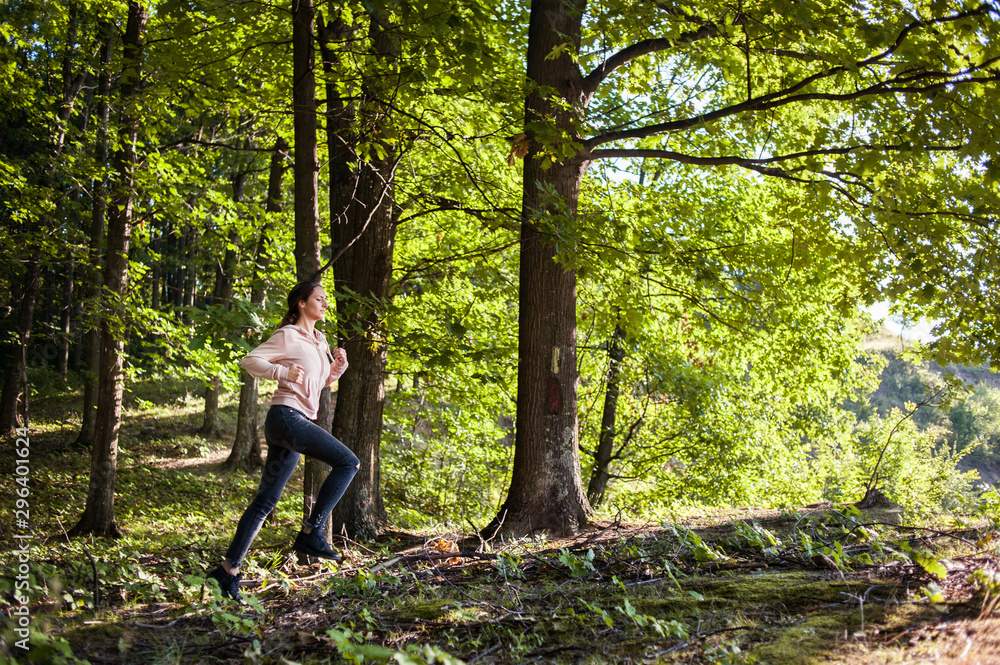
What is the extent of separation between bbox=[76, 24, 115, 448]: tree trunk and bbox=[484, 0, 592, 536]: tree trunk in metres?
5.65

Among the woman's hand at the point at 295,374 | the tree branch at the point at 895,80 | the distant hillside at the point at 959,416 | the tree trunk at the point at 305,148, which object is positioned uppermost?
the tree branch at the point at 895,80

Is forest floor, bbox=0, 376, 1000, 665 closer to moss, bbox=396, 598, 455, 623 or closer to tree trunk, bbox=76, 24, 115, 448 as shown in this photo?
moss, bbox=396, 598, 455, 623

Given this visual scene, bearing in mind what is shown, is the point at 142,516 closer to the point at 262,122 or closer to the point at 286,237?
the point at 286,237

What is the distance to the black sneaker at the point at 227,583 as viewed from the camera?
3.67 metres

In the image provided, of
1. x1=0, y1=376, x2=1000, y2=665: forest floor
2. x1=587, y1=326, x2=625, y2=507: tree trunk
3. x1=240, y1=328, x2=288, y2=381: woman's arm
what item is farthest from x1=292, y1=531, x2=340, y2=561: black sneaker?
x1=587, y1=326, x2=625, y2=507: tree trunk

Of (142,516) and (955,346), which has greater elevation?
(955,346)

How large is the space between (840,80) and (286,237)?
9.19m

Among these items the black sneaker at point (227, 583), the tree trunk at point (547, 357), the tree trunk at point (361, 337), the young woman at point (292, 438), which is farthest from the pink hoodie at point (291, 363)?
the tree trunk at point (547, 357)

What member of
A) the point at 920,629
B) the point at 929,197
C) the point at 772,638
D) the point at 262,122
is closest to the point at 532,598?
the point at 772,638

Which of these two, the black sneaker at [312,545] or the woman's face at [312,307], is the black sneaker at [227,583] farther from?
the woman's face at [312,307]

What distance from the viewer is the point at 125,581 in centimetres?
386

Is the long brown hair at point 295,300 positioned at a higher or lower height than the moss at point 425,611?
higher

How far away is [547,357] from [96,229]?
32.0 ft

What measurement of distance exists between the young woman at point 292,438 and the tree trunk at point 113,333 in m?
5.32
